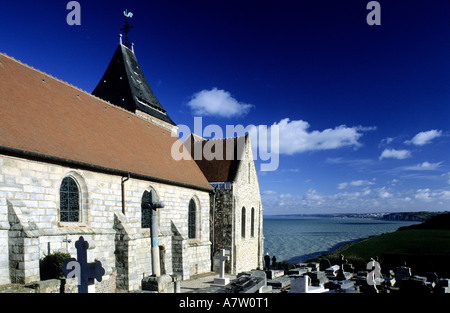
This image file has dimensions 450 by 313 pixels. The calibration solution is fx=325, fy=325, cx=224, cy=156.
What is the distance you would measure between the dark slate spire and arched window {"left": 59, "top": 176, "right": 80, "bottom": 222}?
10.9 metres

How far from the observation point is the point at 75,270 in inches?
284

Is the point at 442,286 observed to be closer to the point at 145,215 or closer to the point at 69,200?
the point at 145,215

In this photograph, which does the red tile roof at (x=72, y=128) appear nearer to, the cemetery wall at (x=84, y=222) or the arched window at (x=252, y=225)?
the cemetery wall at (x=84, y=222)

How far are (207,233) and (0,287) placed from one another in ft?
42.8

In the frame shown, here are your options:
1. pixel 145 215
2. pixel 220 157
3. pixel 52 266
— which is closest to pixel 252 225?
pixel 220 157

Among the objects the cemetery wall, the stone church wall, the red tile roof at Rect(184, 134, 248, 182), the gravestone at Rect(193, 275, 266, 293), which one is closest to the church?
the cemetery wall

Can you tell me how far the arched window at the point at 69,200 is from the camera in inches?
435

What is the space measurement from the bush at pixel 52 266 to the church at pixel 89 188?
267 millimetres

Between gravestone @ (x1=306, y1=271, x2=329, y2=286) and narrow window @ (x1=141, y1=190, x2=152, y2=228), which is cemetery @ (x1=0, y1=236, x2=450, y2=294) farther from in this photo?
narrow window @ (x1=141, y1=190, x2=152, y2=228)

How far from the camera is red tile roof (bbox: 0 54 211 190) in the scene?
10.3m

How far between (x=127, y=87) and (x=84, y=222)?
13.1 meters

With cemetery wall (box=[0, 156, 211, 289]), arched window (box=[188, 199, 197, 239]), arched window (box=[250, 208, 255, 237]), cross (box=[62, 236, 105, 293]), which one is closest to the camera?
cross (box=[62, 236, 105, 293])

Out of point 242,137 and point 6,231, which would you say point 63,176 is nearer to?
point 6,231
